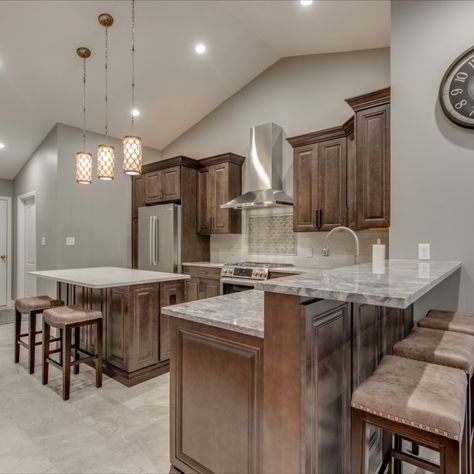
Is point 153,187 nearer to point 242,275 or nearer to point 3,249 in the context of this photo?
point 242,275

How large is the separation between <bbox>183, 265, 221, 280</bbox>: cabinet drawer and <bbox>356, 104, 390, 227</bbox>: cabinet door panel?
210cm

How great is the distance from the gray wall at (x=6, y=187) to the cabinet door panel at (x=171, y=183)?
346 centimetres

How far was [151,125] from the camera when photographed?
527 cm

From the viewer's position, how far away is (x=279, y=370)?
1.23 metres

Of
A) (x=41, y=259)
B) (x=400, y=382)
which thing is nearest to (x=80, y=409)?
(x=400, y=382)

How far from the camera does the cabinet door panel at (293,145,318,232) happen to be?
386 centimetres

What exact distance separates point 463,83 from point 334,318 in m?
2.10

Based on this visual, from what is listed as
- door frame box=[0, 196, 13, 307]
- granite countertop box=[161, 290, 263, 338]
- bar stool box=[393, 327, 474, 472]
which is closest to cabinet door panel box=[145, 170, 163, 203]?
door frame box=[0, 196, 13, 307]

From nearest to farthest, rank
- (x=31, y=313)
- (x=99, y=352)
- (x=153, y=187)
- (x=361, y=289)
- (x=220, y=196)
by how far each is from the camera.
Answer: (x=361, y=289)
(x=99, y=352)
(x=31, y=313)
(x=220, y=196)
(x=153, y=187)

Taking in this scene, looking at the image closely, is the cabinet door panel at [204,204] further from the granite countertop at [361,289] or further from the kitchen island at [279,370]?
the granite countertop at [361,289]

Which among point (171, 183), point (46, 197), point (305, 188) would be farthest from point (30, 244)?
point (305, 188)

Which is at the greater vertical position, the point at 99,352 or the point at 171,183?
the point at 171,183

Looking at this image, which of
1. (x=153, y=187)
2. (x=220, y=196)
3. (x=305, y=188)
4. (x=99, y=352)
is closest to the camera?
(x=99, y=352)

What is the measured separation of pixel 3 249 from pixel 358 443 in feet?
23.2
